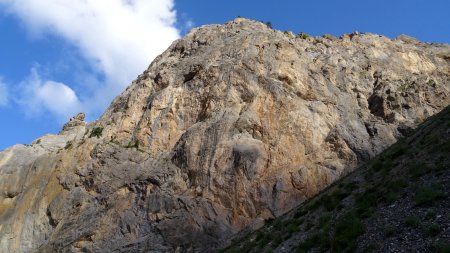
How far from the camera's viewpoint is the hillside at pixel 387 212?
16469 millimetres

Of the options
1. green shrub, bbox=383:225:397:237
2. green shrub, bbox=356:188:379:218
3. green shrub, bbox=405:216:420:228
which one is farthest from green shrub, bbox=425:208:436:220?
green shrub, bbox=356:188:379:218

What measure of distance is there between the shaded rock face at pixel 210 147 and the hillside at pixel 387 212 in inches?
397

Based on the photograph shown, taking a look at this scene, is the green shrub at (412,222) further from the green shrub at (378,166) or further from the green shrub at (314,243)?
the green shrub at (378,166)

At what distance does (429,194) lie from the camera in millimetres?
18188

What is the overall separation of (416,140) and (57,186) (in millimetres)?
32095

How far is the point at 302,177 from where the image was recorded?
39.3m

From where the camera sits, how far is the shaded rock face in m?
38.1

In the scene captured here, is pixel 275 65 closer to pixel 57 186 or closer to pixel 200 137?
pixel 200 137

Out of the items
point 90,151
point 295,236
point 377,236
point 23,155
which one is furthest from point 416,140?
point 23,155

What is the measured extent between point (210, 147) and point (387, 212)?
24.1 m

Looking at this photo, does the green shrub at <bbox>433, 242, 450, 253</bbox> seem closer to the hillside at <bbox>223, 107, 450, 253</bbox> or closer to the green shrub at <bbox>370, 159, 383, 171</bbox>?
the hillside at <bbox>223, 107, 450, 253</bbox>

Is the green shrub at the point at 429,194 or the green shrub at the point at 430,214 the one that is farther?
the green shrub at the point at 429,194

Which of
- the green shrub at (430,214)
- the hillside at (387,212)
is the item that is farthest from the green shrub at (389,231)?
the green shrub at (430,214)

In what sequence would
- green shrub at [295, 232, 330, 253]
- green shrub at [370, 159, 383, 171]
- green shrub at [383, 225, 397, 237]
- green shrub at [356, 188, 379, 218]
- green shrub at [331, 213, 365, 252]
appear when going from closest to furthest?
green shrub at [383, 225, 397, 237]
green shrub at [331, 213, 365, 252]
green shrub at [295, 232, 330, 253]
green shrub at [356, 188, 379, 218]
green shrub at [370, 159, 383, 171]
